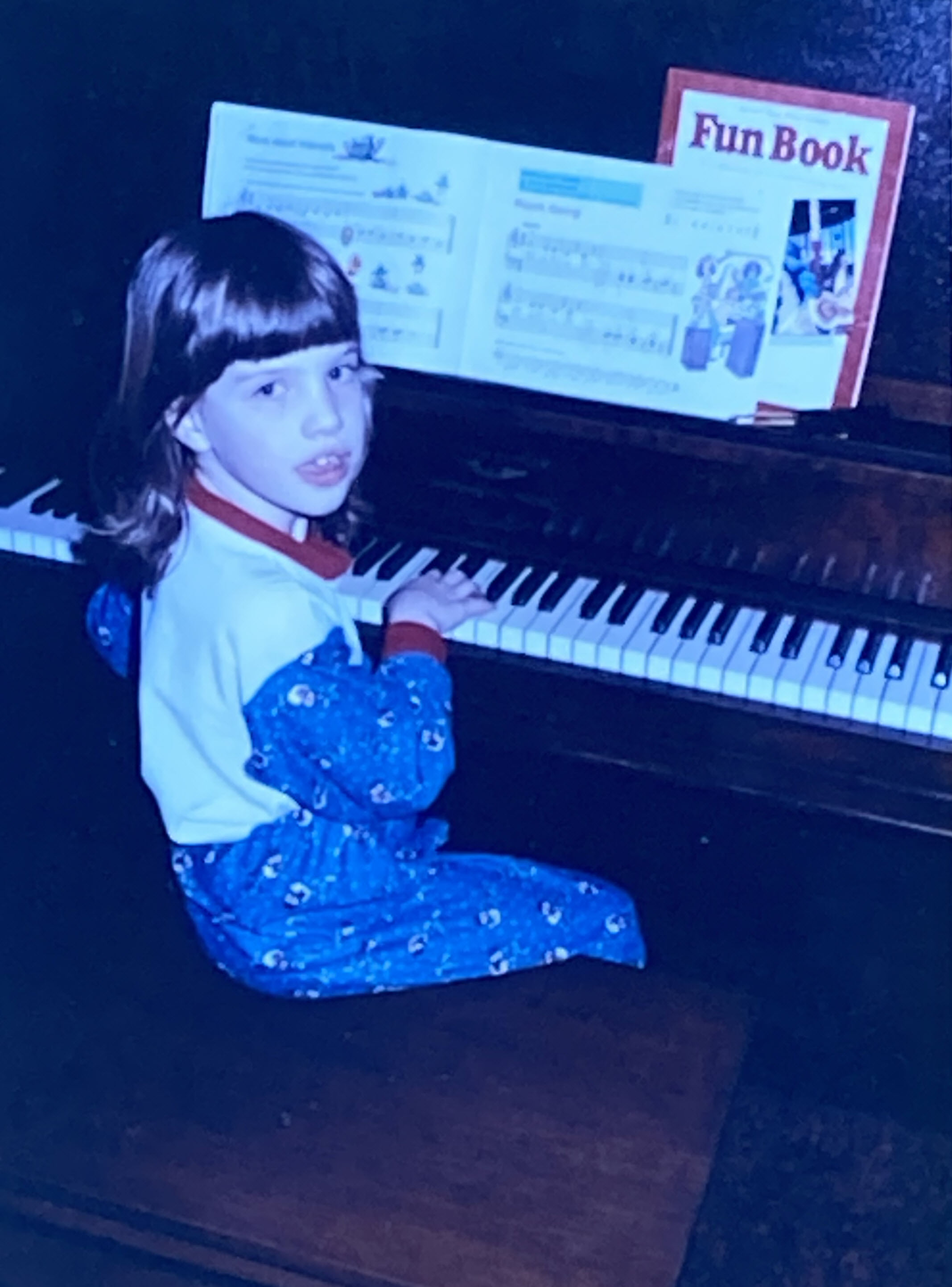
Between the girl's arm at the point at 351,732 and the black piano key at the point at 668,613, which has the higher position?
the black piano key at the point at 668,613

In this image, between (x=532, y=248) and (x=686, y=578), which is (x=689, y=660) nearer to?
(x=686, y=578)

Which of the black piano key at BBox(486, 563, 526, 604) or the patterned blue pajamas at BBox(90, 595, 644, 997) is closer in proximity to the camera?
the patterned blue pajamas at BBox(90, 595, 644, 997)

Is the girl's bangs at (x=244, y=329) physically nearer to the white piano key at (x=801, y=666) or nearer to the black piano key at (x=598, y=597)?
the black piano key at (x=598, y=597)

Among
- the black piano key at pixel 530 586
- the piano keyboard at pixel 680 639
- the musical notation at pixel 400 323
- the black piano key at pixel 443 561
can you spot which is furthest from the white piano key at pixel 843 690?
the musical notation at pixel 400 323

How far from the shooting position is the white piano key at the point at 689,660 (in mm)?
1445

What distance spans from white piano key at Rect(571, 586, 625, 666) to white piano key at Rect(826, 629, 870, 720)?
0.73 ft

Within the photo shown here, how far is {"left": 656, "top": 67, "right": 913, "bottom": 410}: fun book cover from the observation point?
1415 millimetres

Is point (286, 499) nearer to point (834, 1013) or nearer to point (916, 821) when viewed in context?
point (916, 821)

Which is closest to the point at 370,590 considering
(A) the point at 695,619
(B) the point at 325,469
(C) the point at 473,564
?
(C) the point at 473,564

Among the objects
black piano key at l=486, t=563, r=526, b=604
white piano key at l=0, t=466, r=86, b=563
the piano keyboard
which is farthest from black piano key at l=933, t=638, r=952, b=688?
white piano key at l=0, t=466, r=86, b=563

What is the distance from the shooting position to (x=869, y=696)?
1401 millimetres

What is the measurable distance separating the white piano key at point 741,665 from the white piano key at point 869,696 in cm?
10

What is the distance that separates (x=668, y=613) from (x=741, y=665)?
0.11 meters

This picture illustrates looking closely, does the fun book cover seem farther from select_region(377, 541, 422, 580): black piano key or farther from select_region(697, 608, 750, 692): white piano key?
select_region(377, 541, 422, 580): black piano key
